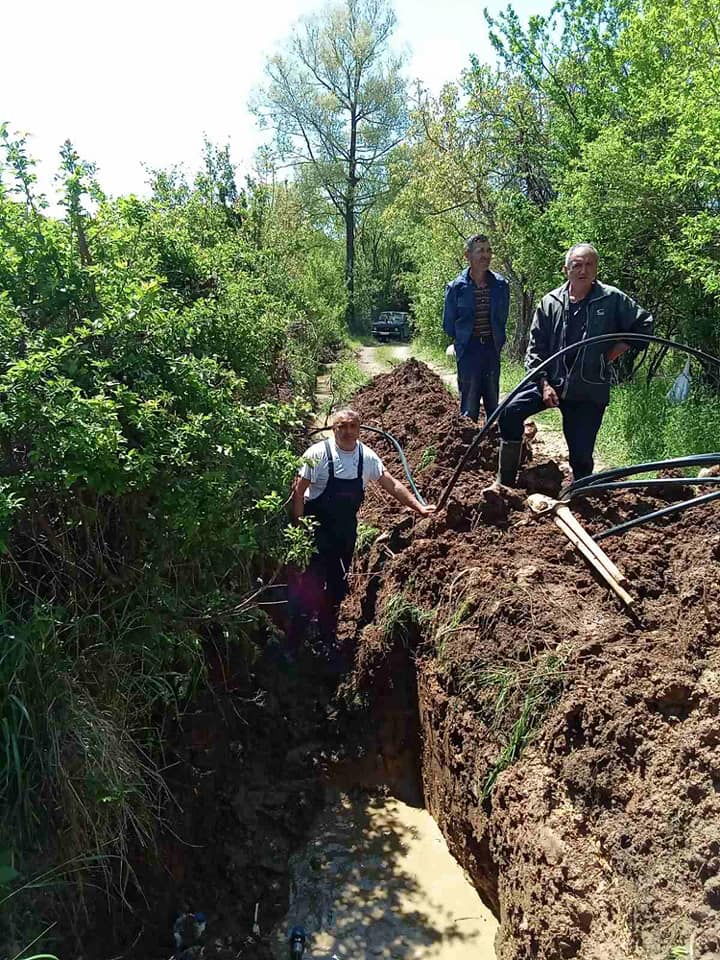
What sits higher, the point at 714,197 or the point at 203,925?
the point at 714,197

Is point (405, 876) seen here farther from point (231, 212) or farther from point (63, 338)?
point (231, 212)

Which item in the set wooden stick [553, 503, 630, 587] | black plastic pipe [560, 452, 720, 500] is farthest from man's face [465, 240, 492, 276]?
wooden stick [553, 503, 630, 587]

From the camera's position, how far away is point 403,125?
36188 mm

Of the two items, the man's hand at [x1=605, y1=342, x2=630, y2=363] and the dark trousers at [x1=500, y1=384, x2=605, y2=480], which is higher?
the man's hand at [x1=605, y1=342, x2=630, y2=363]

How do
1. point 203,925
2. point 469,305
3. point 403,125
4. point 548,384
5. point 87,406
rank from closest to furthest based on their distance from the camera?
1. point 87,406
2. point 203,925
3. point 548,384
4. point 469,305
5. point 403,125

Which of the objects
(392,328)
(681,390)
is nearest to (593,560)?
(681,390)

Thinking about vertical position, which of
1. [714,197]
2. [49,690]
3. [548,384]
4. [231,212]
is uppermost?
[231,212]

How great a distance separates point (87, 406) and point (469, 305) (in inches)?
182

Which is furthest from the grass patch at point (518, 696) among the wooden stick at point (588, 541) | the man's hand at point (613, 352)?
the man's hand at point (613, 352)

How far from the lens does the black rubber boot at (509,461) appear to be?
17.2ft

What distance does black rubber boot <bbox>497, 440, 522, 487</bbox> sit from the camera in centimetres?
523

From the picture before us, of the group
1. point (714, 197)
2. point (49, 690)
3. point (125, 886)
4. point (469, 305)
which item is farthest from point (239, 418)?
point (714, 197)

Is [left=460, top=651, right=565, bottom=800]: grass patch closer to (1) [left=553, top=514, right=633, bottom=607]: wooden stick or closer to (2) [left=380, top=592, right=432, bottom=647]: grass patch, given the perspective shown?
(1) [left=553, top=514, right=633, bottom=607]: wooden stick

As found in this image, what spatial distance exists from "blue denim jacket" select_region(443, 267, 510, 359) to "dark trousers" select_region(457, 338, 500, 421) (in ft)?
0.30
